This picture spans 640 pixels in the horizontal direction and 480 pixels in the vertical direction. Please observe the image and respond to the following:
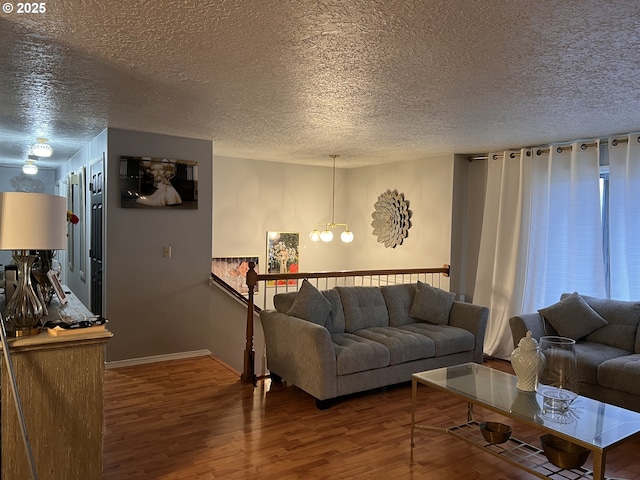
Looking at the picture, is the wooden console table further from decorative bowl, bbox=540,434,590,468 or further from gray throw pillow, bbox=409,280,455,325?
gray throw pillow, bbox=409,280,455,325

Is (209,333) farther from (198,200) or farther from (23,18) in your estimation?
(23,18)

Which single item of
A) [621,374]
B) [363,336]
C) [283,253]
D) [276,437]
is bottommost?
[276,437]

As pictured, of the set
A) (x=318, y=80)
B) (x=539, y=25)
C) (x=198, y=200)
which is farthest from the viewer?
(x=198, y=200)

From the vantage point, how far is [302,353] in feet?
12.7

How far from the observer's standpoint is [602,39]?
225 cm

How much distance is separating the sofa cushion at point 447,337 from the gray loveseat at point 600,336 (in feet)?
1.55

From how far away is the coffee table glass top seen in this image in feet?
7.67

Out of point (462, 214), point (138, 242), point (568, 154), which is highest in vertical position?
point (568, 154)

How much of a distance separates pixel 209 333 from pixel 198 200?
151 centimetres

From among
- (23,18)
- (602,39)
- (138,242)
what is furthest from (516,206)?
(23,18)

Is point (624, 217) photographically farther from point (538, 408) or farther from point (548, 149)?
point (538, 408)

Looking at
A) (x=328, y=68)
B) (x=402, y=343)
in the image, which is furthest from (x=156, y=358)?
(x=328, y=68)

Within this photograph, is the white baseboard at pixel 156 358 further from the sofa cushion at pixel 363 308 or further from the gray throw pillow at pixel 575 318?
the gray throw pillow at pixel 575 318

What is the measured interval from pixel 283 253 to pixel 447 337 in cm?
327
